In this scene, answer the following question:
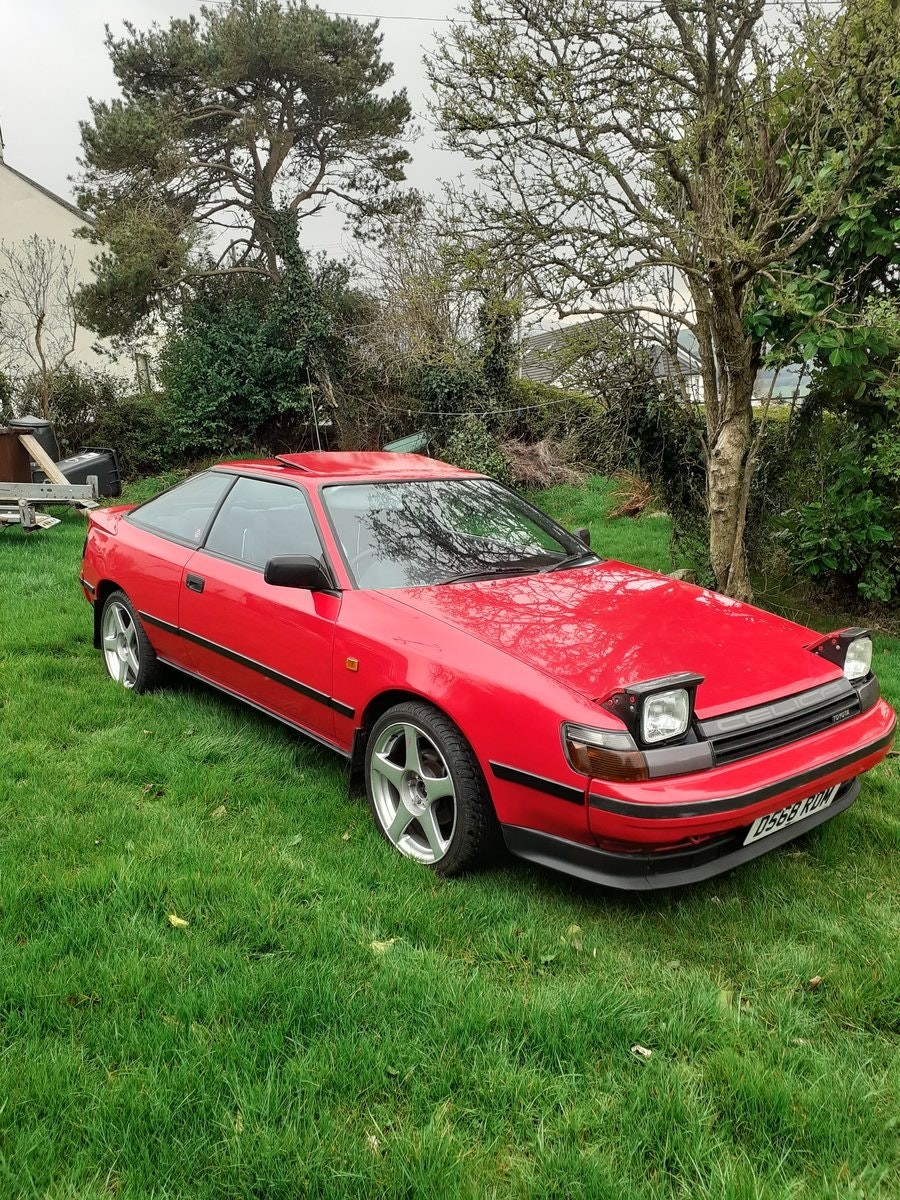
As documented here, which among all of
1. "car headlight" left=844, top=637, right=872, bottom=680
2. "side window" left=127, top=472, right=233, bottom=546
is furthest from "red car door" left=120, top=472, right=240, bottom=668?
"car headlight" left=844, top=637, right=872, bottom=680

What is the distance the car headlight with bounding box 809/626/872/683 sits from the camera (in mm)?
3469

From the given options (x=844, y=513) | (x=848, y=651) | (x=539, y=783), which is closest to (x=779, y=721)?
(x=848, y=651)

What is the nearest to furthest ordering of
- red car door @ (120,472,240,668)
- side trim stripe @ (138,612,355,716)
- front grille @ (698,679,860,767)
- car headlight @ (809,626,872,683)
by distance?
front grille @ (698,679,860,767) → car headlight @ (809,626,872,683) → side trim stripe @ (138,612,355,716) → red car door @ (120,472,240,668)

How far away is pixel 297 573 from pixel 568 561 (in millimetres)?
1376

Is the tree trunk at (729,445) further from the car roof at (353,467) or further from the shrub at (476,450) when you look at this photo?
the shrub at (476,450)

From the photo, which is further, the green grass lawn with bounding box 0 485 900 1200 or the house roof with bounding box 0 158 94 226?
the house roof with bounding box 0 158 94 226

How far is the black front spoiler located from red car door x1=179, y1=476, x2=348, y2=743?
1.12m

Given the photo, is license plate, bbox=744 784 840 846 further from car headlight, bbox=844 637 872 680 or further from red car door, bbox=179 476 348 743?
red car door, bbox=179 476 348 743

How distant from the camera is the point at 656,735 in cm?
269

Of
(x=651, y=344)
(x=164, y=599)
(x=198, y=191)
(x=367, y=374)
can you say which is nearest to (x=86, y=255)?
(x=198, y=191)

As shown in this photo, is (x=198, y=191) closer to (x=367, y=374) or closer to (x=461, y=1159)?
(x=367, y=374)

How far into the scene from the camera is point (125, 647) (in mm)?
5195

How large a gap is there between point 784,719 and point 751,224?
4616 millimetres

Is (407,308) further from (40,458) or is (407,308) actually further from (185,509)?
(185,509)
